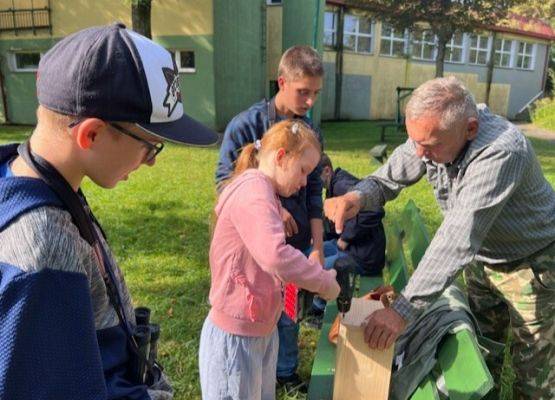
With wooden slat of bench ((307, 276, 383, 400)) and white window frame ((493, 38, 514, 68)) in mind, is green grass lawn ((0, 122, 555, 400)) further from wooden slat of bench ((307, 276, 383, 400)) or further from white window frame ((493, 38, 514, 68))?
white window frame ((493, 38, 514, 68))

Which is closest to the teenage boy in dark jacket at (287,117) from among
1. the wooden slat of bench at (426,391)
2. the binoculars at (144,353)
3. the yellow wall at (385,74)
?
the wooden slat of bench at (426,391)

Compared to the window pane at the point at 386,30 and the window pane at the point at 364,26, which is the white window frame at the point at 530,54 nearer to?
the window pane at the point at 386,30

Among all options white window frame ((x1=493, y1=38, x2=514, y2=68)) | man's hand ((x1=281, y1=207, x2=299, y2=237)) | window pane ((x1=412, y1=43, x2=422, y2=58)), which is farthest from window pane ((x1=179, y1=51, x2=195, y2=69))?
white window frame ((x1=493, y1=38, x2=514, y2=68))

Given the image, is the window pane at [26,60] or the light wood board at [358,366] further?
the window pane at [26,60]

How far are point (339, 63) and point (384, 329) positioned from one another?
72.6 ft

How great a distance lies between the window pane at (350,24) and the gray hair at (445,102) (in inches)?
866

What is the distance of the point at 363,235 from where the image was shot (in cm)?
376

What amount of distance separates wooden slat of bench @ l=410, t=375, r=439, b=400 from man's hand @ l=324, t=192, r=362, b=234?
3.06 ft

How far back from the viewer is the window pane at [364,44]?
947 inches

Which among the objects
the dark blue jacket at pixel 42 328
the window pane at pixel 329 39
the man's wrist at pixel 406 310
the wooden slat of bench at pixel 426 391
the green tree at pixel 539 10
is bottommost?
the wooden slat of bench at pixel 426 391

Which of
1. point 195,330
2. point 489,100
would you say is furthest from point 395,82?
point 195,330

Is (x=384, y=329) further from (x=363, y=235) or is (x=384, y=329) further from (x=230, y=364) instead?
(x=363, y=235)

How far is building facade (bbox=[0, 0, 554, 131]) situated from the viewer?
15.9 m

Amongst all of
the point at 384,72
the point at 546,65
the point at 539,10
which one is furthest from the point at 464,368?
the point at 539,10
